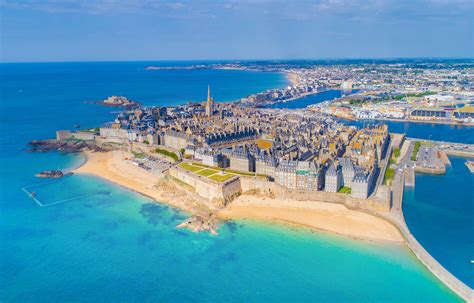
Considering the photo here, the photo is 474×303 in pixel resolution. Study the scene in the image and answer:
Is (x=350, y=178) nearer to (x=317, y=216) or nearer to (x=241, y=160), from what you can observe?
(x=317, y=216)

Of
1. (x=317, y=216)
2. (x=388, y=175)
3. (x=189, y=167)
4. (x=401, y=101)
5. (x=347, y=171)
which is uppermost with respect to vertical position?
(x=401, y=101)

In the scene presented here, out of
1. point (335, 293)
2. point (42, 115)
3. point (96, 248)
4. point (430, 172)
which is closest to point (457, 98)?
point (430, 172)

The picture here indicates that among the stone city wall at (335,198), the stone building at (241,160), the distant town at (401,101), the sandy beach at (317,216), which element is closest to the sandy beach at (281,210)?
the sandy beach at (317,216)

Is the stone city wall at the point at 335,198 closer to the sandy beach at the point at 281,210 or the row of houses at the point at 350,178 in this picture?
the sandy beach at the point at 281,210

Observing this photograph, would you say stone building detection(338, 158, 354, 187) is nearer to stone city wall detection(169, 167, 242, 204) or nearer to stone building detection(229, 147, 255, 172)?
stone building detection(229, 147, 255, 172)

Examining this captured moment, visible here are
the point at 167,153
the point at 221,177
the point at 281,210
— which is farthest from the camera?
the point at 167,153

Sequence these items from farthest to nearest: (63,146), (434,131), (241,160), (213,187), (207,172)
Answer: (434,131) < (63,146) < (241,160) < (207,172) < (213,187)

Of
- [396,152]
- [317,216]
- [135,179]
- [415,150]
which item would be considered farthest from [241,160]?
[415,150]

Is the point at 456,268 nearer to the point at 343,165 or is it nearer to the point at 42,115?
the point at 343,165
